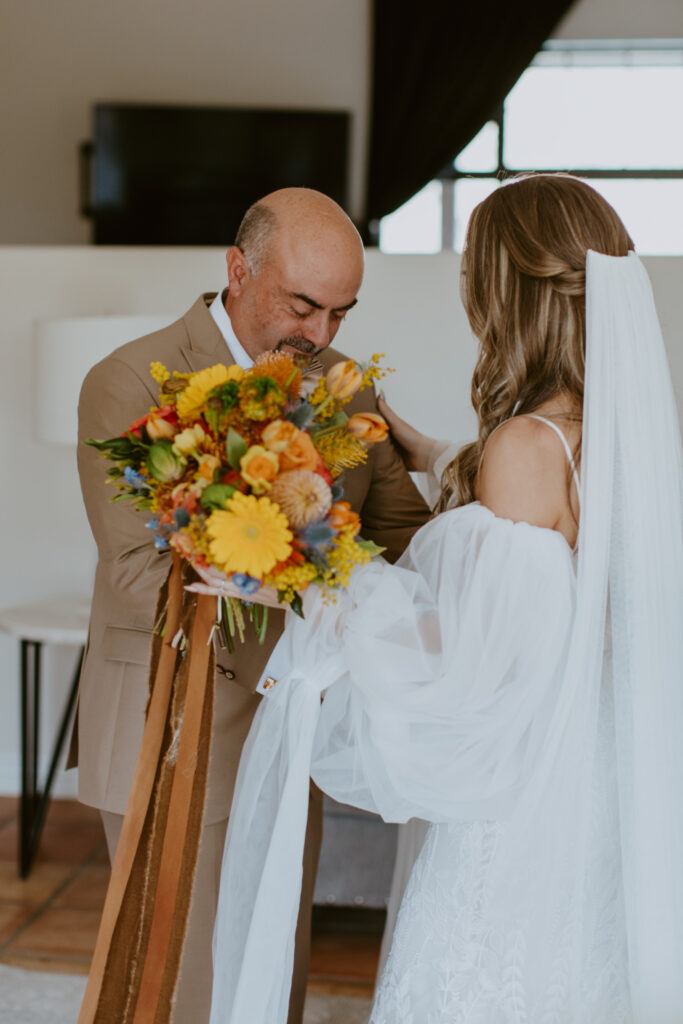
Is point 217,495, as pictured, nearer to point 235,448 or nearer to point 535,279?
point 235,448

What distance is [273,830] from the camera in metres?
1.60

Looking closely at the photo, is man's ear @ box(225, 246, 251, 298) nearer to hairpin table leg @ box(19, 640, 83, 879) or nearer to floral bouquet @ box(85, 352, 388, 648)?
floral bouquet @ box(85, 352, 388, 648)

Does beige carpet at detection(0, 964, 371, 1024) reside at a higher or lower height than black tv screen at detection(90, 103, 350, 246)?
lower

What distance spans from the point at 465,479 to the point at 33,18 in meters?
4.67

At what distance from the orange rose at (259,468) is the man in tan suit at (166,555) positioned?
0.61 meters

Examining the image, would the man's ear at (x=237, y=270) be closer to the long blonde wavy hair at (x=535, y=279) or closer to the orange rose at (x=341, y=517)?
the long blonde wavy hair at (x=535, y=279)

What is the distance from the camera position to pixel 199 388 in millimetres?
1399

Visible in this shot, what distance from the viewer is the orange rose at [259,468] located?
1.30 metres

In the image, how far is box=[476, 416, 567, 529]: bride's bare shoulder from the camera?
1.50 m

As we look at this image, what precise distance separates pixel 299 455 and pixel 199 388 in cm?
18

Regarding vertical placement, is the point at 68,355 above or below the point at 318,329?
below

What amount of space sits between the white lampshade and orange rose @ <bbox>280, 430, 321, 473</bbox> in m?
1.95

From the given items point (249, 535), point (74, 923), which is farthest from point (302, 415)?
point (74, 923)

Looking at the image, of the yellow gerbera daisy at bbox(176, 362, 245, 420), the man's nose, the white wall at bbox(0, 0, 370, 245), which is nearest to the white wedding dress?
the yellow gerbera daisy at bbox(176, 362, 245, 420)
